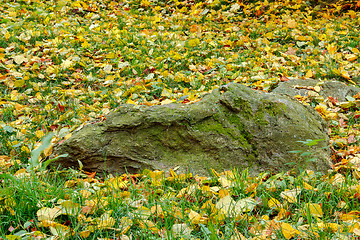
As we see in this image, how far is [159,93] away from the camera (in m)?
3.41

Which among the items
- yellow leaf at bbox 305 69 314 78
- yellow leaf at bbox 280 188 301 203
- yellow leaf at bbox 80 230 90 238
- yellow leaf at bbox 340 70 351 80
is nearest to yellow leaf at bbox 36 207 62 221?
yellow leaf at bbox 80 230 90 238

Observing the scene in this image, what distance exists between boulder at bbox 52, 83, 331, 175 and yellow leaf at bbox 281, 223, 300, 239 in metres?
0.81

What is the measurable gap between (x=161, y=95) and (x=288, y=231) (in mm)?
2146

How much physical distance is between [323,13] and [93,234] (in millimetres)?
6025

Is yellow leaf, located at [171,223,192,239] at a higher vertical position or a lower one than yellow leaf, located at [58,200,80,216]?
lower

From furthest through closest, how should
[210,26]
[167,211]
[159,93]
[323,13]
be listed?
[323,13] < [210,26] < [159,93] < [167,211]

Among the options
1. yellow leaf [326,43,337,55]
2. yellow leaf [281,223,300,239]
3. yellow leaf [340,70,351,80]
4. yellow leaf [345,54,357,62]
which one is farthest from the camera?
yellow leaf [326,43,337,55]

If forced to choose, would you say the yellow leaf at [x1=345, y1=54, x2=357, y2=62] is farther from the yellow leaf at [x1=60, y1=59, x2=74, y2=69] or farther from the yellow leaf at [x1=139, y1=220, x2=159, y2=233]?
the yellow leaf at [x1=139, y1=220, x2=159, y2=233]

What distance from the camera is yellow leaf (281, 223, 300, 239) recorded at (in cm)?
133

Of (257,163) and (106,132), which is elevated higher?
(106,132)

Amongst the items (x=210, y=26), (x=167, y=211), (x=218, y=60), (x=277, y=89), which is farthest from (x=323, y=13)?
(x=167, y=211)

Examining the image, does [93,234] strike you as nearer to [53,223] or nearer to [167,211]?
[53,223]

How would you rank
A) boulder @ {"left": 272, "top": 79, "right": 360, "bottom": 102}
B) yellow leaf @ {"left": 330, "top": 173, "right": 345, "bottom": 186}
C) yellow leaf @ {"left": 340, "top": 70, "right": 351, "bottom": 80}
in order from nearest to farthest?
yellow leaf @ {"left": 330, "top": 173, "right": 345, "bottom": 186} < boulder @ {"left": 272, "top": 79, "right": 360, "bottom": 102} < yellow leaf @ {"left": 340, "top": 70, "right": 351, "bottom": 80}

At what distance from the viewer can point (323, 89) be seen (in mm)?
3230
